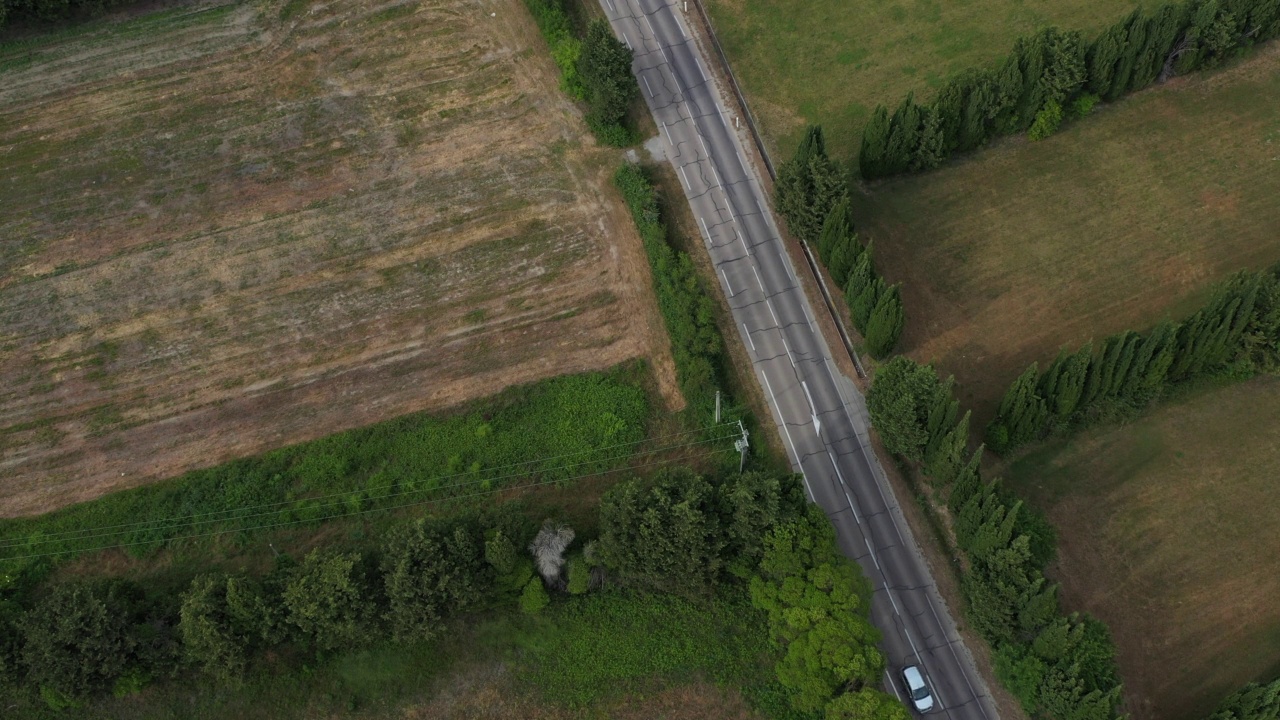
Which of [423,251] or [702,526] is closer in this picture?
[702,526]

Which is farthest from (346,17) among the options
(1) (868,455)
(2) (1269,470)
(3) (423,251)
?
(2) (1269,470)

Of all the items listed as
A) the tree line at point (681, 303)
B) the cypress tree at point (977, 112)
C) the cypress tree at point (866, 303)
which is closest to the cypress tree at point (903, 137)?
the cypress tree at point (977, 112)

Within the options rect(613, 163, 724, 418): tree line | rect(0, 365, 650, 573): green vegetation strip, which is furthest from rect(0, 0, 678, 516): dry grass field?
rect(0, 365, 650, 573): green vegetation strip

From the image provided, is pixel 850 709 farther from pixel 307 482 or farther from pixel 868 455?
pixel 307 482

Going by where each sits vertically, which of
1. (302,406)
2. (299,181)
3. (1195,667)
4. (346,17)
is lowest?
(1195,667)

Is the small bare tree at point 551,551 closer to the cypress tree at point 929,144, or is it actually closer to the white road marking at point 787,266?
the white road marking at point 787,266
